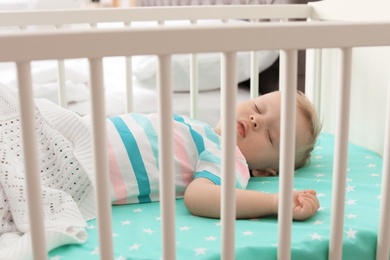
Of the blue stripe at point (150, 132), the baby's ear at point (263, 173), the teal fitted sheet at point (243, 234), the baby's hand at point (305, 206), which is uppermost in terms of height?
the blue stripe at point (150, 132)

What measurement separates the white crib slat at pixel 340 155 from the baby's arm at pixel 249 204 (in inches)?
4.7

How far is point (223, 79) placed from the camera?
2.53 feet

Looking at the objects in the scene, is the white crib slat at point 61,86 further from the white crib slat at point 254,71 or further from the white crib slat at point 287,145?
the white crib slat at point 287,145

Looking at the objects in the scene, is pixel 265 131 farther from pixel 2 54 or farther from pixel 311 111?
pixel 2 54

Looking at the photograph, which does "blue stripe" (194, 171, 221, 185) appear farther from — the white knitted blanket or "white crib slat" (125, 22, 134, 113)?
"white crib slat" (125, 22, 134, 113)

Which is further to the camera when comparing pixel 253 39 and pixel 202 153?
pixel 202 153

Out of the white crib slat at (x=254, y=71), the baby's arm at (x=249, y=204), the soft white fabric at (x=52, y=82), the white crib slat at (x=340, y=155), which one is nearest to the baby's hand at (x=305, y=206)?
the baby's arm at (x=249, y=204)

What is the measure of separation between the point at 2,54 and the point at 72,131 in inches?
19.7

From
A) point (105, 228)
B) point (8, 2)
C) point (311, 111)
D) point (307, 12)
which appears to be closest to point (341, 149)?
point (105, 228)

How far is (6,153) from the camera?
3.26 ft

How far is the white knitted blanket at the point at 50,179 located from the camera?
890 millimetres

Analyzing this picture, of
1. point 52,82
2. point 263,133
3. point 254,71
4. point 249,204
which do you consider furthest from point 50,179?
point 52,82

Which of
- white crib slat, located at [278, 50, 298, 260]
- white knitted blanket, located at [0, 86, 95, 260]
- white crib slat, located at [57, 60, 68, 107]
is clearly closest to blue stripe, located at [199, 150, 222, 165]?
white knitted blanket, located at [0, 86, 95, 260]

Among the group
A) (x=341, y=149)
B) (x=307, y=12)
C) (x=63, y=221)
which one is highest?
(x=307, y=12)
